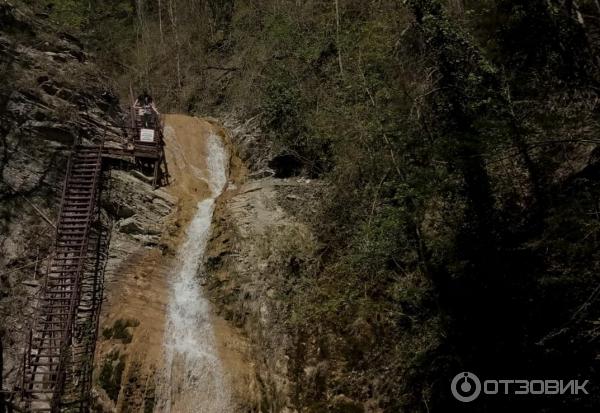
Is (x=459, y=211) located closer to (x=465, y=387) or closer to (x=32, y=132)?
(x=465, y=387)

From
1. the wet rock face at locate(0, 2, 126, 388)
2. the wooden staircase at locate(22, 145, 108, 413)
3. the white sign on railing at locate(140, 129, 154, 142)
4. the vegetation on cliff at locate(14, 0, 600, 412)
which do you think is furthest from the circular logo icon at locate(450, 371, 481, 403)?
the white sign on railing at locate(140, 129, 154, 142)

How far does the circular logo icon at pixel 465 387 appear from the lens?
9.24 meters

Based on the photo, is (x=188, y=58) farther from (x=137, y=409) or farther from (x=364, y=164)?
(x=137, y=409)

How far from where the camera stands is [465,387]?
9336 millimetres

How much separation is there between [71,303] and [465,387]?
8.88 metres

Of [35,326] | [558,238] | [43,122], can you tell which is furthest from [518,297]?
[43,122]

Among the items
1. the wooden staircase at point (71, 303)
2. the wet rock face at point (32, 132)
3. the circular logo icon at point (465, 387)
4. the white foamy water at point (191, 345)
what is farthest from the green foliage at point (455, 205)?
the wet rock face at point (32, 132)

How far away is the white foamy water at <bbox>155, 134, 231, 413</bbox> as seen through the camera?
10.1m

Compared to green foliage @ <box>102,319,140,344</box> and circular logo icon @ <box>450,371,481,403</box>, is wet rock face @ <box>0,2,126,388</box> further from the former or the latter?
circular logo icon @ <box>450,371,481,403</box>

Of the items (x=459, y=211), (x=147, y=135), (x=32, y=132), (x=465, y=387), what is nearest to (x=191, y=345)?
(x=465, y=387)

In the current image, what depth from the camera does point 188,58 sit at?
93.0ft

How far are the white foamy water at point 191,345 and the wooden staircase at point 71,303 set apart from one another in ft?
6.09

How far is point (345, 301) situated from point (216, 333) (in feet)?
10.0

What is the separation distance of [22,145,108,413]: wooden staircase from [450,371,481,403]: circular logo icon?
753 cm
